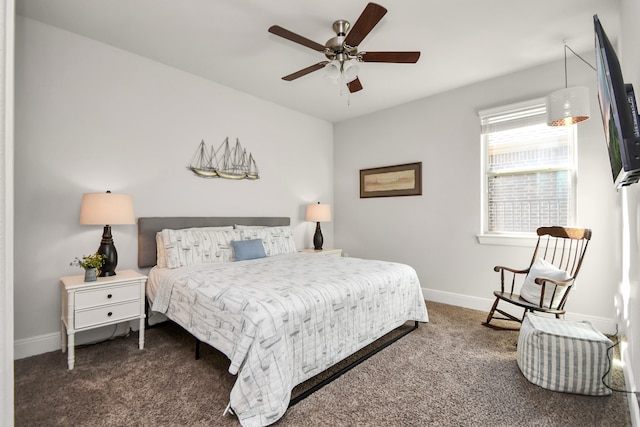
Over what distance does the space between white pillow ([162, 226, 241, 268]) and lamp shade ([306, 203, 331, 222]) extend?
1.36 metres

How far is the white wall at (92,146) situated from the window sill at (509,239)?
294 centimetres

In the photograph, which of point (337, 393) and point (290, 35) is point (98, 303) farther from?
point (290, 35)

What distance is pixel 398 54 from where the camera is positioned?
2.32 m

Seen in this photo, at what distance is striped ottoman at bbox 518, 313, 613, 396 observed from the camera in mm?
1907

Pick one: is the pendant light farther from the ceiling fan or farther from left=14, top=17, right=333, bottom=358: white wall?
left=14, top=17, right=333, bottom=358: white wall

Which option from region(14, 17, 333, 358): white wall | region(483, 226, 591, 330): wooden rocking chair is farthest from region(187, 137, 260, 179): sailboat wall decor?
region(483, 226, 591, 330): wooden rocking chair

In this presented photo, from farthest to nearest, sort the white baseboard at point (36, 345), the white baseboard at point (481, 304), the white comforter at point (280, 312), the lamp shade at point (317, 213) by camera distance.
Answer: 1. the lamp shade at point (317, 213)
2. the white baseboard at point (481, 304)
3. the white baseboard at point (36, 345)
4. the white comforter at point (280, 312)

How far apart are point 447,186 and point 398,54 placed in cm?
212

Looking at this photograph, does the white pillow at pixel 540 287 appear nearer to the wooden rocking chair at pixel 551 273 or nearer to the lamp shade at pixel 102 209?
the wooden rocking chair at pixel 551 273

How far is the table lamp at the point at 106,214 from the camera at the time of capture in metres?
2.47

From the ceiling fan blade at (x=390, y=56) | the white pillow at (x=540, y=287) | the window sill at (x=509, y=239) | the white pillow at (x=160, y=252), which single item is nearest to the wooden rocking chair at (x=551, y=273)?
the white pillow at (x=540, y=287)

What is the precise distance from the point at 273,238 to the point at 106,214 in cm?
176
